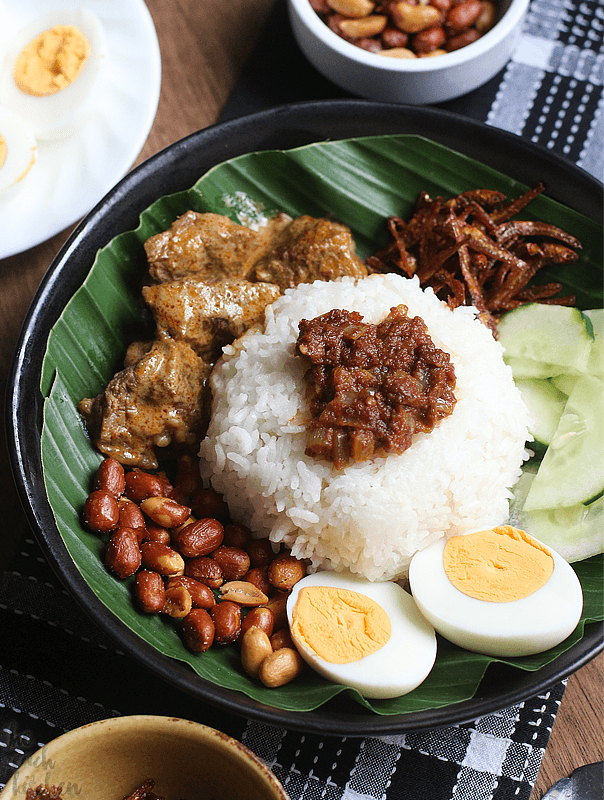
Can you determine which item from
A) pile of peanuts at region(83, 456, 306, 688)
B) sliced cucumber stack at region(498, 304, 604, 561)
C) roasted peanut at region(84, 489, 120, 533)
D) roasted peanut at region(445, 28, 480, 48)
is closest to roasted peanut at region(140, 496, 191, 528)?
pile of peanuts at region(83, 456, 306, 688)

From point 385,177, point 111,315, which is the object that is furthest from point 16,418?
point 385,177

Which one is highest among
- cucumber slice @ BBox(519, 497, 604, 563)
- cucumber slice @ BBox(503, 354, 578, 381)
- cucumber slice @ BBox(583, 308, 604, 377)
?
cucumber slice @ BBox(583, 308, 604, 377)

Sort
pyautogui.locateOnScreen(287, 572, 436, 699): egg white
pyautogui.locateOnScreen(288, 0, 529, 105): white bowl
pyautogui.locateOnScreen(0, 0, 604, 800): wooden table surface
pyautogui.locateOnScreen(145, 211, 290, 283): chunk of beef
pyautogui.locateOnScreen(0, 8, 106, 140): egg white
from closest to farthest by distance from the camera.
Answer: pyautogui.locateOnScreen(287, 572, 436, 699): egg white
pyautogui.locateOnScreen(145, 211, 290, 283): chunk of beef
pyautogui.locateOnScreen(288, 0, 529, 105): white bowl
pyautogui.locateOnScreen(0, 0, 604, 800): wooden table surface
pyautogui.locateOnScreen(0, 8, 106, 140): egg white

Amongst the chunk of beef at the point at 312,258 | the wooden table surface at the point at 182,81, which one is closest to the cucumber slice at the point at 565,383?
the chunk of beef at the point at 312,258

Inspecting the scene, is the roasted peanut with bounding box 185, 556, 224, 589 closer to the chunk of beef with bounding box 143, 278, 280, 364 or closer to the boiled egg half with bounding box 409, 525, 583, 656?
the boiled egg half with bounding box 409, 525, 583, 656

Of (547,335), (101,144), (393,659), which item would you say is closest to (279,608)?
(393,659)

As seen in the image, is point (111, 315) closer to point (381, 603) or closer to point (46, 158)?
point (46, 158)
